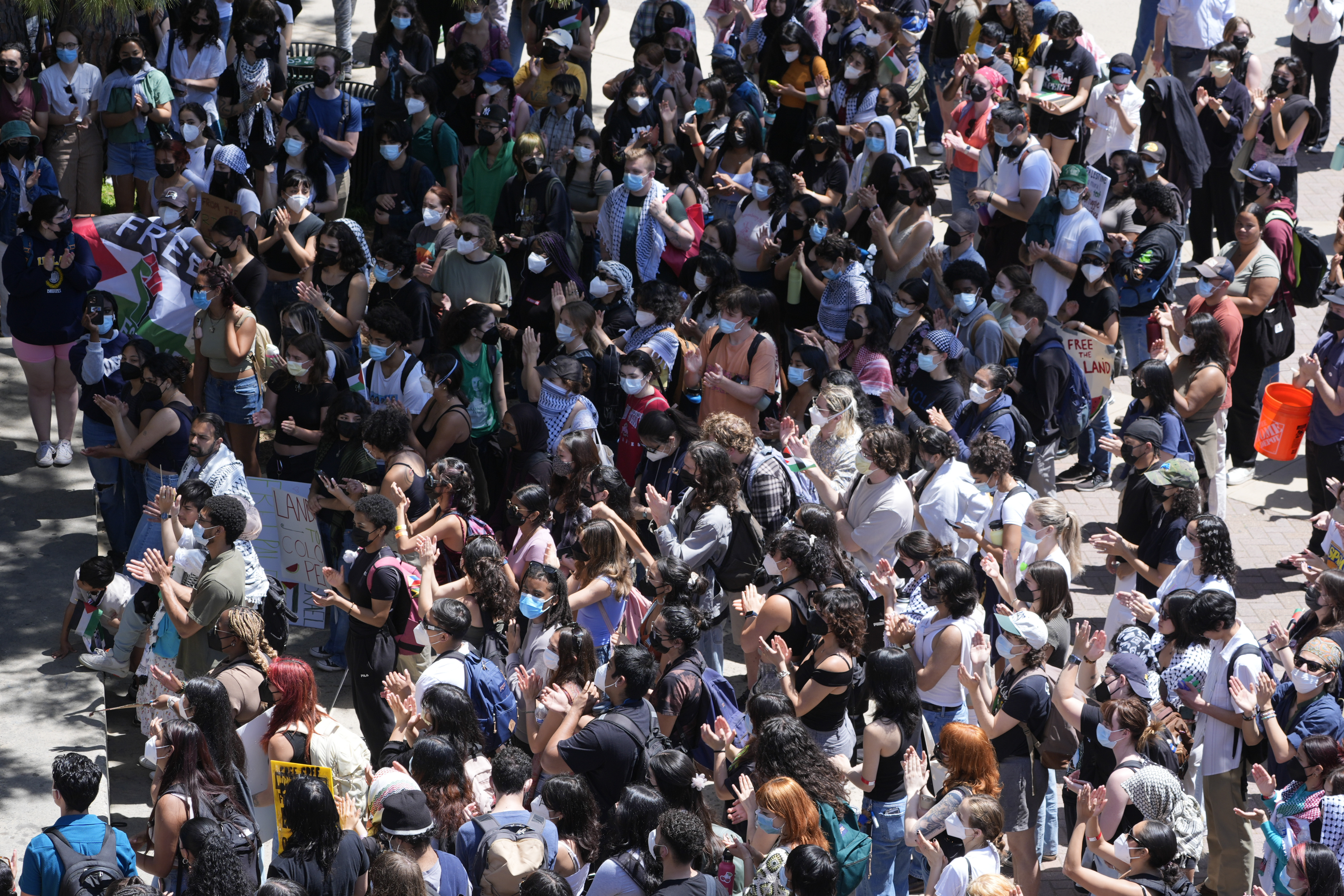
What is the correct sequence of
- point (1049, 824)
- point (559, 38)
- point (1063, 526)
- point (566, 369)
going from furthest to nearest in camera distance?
1. point (559, 38)
2. point (566, 369)
3. point (1063, 526)
4. point (1049, 824)

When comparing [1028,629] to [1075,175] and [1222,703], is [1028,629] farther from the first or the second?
[1075,175]

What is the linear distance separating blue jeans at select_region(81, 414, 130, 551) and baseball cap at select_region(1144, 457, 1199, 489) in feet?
19.7

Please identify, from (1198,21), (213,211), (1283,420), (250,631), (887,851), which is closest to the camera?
(887,851)

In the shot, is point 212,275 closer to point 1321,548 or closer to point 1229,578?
point 1229,578

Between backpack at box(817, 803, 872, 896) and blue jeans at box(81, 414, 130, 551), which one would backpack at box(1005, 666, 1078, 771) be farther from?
blue jeans at box(81, 414, 130, 551)

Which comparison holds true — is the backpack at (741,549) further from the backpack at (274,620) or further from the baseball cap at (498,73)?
the baseball cap at (498,73)

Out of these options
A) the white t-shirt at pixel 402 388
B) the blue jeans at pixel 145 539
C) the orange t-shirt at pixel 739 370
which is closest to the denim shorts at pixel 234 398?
the white t-shirt at pixel 402 388

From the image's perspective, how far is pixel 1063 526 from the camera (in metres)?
7.77

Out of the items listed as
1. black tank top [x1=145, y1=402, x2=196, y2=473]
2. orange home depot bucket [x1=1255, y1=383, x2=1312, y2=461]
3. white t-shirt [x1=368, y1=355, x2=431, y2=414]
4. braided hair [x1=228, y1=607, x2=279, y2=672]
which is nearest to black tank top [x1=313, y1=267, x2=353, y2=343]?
white t-shirt [x1=368, y1=355, x2=431, y2=414]

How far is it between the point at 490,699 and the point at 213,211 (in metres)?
5.58

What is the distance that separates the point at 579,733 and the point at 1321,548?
469 centimetres

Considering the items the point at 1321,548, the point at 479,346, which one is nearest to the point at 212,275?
the point at 479,346

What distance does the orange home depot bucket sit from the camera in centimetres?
977

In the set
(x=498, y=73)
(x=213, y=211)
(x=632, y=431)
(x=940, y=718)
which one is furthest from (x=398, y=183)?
(x=940, y=718)
